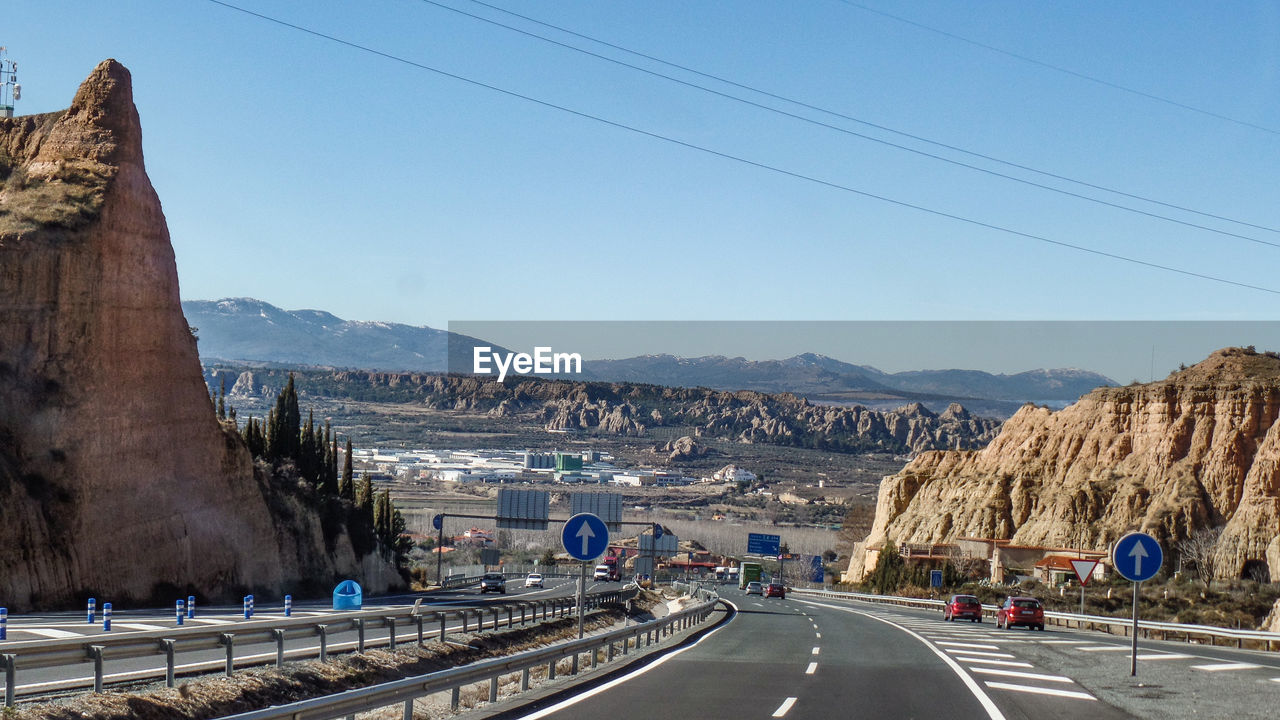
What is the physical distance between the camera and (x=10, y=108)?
6438 centimetres

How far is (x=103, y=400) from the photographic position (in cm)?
4503

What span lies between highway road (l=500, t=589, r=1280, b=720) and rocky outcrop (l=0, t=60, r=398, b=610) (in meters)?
23.1

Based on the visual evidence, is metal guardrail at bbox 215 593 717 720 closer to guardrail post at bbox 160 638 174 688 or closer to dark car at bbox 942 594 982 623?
guardrail post at bbox 160 638 174 688

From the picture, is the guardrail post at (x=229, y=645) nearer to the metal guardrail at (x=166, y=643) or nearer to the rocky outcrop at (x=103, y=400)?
the metal guardrail at (x=166, y=643)

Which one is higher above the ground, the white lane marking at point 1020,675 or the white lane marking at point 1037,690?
the white lane marking at point 1037,690

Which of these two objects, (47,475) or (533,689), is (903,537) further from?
(533,689)

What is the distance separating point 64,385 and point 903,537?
7407 cm

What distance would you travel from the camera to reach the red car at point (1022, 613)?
1567 inches

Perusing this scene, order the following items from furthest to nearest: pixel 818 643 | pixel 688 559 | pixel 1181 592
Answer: pixel 688 559, pixel 1181 592, pixel 818 643

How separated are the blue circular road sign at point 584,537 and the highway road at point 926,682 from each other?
83.7 inches

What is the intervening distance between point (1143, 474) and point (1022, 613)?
4779 cm

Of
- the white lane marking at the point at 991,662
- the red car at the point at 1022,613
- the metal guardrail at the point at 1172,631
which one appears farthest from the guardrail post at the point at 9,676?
the red car at the point at 1022,613

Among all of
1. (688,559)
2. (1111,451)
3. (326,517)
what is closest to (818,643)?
(326,517)

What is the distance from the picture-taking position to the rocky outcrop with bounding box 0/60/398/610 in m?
41.8
